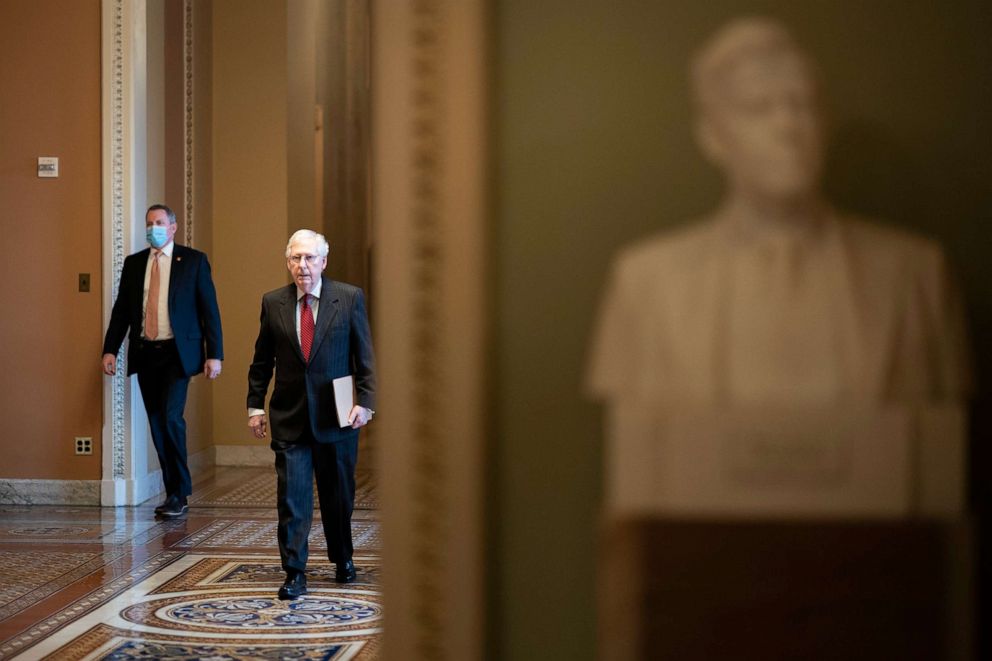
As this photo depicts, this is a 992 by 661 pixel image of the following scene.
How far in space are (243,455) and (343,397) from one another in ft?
18.1

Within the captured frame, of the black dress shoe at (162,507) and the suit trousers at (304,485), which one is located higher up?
the suit trousers at (304,485)

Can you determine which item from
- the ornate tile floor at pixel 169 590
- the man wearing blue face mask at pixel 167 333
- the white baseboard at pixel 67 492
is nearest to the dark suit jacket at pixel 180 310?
the man wearing blue face mask at pixel 167 333

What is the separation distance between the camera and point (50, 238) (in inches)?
311

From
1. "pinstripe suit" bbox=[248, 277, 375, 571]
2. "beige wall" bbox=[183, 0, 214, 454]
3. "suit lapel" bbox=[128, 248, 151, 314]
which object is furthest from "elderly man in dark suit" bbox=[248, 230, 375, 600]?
"beige wall" bbox=[183, 0, 214, 454]

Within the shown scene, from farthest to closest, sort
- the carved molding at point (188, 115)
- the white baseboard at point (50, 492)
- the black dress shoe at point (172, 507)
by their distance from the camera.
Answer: the carved molding at point (188, 115) → the white baseboard at point (50, 492) → the black dress shoe at point (172, 507)

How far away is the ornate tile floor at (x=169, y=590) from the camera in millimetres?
4422

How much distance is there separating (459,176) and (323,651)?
2.78 m

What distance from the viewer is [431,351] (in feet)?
6.36

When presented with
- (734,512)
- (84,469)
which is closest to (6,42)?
(84,469)

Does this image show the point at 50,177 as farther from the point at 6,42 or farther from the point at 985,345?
the point at 985,345

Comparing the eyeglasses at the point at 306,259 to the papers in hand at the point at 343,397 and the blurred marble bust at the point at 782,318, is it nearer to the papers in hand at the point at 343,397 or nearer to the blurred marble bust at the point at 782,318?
the papers in hand at the point at 343,397

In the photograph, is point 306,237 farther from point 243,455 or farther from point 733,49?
point 243,455

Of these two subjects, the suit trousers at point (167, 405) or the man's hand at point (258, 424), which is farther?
the suit trousers at point (167, 405)

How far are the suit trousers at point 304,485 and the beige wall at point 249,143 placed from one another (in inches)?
202
